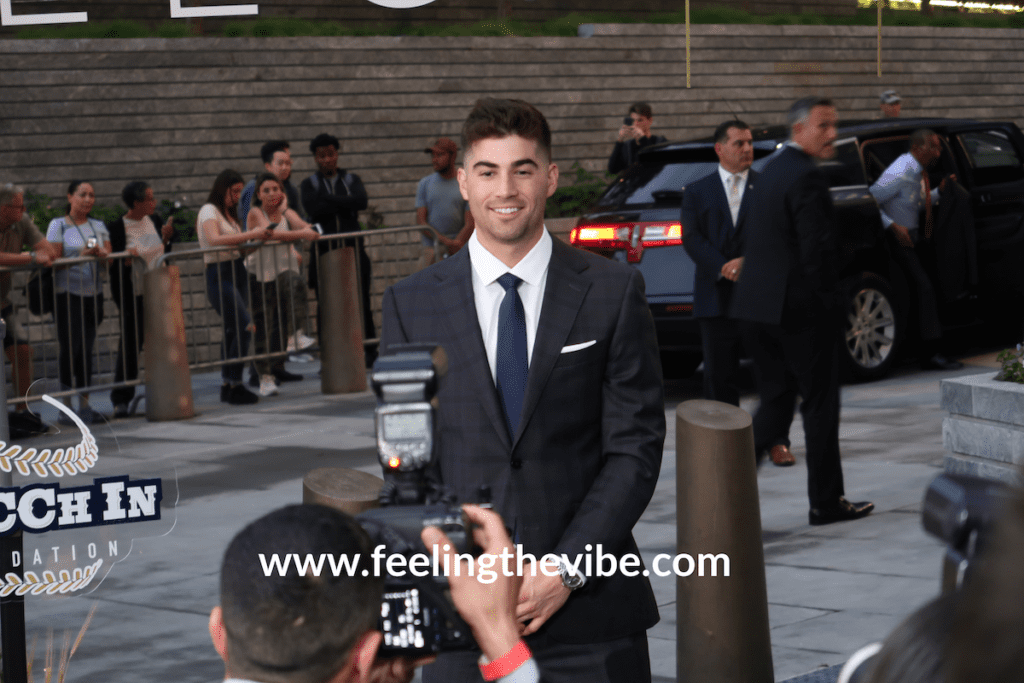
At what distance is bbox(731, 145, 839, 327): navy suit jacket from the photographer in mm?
6770

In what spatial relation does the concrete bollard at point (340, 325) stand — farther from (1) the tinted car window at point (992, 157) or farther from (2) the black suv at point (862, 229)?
(1) the tinted car window at point (992, 157)

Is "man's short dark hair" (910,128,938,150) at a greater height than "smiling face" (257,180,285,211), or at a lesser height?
greater

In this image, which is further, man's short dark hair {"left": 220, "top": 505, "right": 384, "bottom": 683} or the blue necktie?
the blue necktie

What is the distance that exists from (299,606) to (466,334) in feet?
4.26

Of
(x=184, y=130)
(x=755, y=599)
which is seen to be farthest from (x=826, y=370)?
(x=184, y=130)

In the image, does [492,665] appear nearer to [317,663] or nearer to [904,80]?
[317,663]

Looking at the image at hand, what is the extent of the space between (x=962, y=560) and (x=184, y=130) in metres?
15.2

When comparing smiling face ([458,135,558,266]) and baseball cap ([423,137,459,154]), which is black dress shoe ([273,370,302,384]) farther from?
smiling face ([458,135,558,266])

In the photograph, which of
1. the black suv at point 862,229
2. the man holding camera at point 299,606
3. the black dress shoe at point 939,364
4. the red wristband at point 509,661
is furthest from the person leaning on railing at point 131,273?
the man holding camera at point 299,606

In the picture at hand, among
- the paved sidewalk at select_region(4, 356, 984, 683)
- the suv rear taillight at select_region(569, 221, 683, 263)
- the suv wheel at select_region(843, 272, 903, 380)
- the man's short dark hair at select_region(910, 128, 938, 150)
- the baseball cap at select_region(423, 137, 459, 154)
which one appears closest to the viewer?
the paved sidewalk at select_region(4, 356, 984, 683)

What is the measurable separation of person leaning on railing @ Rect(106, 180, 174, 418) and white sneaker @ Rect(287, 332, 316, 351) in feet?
4.31

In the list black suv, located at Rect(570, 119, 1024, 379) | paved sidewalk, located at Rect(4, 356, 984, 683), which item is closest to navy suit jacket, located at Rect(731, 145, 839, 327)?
paved sidewalk, located at Rect(4, 356, 984, 683)

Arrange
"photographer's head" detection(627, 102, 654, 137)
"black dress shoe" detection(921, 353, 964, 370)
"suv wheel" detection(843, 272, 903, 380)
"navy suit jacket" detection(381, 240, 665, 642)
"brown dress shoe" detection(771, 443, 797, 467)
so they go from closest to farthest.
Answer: "navy suit jacket" detection(381, 240, 665, 642) < "brown dress shoe" detection(771, 443, 797, 467) < "suv wheel" detection(843, 272, 903, 380) < "black dress shoe" detection(921, 353, 964, 370) < "photographer's head" detection(627, 102, 654, 137)

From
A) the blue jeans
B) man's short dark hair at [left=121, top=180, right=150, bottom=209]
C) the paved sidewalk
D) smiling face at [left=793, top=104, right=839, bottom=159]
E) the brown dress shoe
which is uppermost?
smiling face at [left=793, top=104, right=839, bottom=159]
